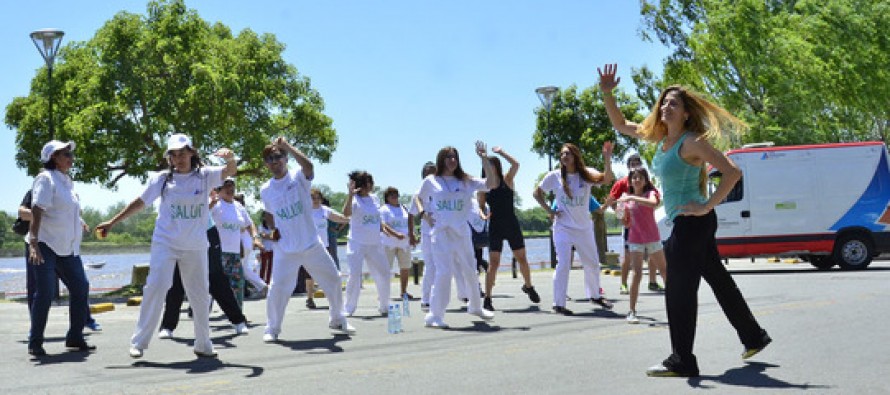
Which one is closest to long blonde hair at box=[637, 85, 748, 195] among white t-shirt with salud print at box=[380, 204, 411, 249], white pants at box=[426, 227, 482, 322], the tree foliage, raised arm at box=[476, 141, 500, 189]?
raised arm at box=[476, 141, 500, 189]

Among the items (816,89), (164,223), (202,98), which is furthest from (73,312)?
(816,89)

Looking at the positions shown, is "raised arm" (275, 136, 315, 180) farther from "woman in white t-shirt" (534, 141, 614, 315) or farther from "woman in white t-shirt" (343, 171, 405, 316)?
"woman in white t-shirt" (534, 141, 614, 315)

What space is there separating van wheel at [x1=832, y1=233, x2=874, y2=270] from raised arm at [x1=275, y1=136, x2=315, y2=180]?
15.0 m

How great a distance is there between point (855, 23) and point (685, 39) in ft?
20.7

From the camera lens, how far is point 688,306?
6.61m

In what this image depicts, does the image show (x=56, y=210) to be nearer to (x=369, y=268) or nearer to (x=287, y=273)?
(x=287, y=273)

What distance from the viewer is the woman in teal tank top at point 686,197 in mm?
6516

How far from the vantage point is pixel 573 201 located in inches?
466

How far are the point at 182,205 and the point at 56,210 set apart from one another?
171cm

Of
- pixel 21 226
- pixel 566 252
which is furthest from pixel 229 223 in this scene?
pixel 566 252

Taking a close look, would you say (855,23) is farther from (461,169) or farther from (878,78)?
(461,169)

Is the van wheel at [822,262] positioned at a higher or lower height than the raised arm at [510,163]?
lower

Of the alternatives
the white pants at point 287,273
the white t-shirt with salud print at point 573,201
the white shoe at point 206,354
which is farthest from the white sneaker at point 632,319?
the white shoe at point 206,354

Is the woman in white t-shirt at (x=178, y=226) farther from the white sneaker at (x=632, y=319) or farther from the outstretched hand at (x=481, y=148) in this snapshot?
the white sneaker at (x=632, y=319)
